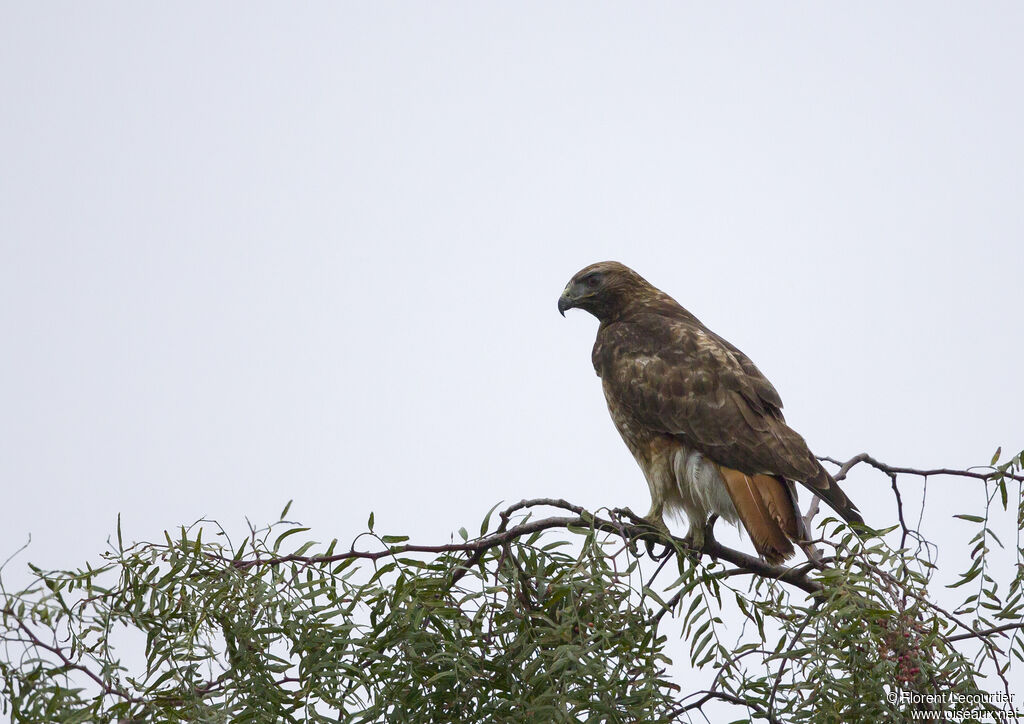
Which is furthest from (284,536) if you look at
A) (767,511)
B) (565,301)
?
(565,301)

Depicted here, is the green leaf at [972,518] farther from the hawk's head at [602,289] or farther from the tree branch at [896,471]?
the hawk's head at [602,289]

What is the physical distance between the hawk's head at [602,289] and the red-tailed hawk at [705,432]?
372mm

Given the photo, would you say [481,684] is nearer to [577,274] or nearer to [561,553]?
[561,553]

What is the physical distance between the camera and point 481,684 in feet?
8.92

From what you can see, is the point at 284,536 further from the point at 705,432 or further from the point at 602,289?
the point at 602,289

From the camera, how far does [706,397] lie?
4.70m

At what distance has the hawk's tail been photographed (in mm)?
3994

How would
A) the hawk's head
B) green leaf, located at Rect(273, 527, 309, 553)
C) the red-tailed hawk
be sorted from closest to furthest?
green leaf, located at Rect(273, 527, 309, 553)
the red-tailed hawk
the hawk's head

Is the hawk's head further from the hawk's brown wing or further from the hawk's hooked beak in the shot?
the hawk's brown wing

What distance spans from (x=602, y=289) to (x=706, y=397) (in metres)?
1.38

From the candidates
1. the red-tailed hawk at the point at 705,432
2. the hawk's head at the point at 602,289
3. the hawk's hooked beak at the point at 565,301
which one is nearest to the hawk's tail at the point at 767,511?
the red-tailed hawk at the point at 705,432

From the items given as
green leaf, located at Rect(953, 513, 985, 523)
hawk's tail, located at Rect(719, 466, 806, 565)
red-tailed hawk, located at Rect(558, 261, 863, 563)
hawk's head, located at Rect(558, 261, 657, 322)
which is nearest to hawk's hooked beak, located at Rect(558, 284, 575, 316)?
hawk's head, located at Rect(558, 261, 657, 322)

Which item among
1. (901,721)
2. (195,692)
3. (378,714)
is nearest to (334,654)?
(378,714)

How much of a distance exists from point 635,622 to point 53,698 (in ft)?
5.12
